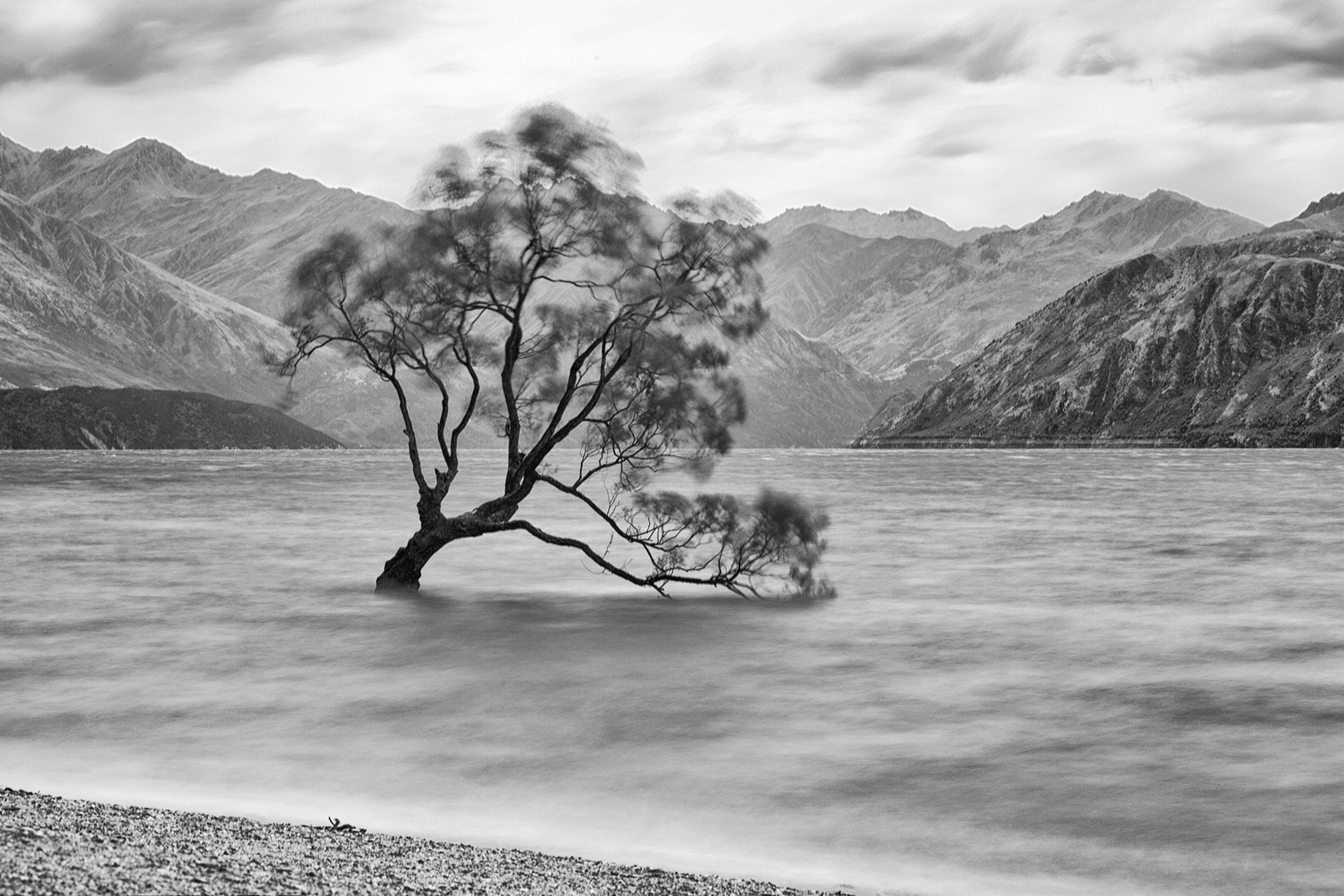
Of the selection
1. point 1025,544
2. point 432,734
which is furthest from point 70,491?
point 432,734

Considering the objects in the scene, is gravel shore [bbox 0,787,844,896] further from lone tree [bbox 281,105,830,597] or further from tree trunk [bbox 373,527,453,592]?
tree trunk [bbox 373,527,453,592]

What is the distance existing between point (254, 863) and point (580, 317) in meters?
28.3

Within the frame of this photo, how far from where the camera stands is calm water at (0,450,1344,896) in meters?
17.1

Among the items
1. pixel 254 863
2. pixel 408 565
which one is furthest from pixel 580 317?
pixel 254 863

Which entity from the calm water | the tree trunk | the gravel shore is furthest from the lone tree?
the gravel shore

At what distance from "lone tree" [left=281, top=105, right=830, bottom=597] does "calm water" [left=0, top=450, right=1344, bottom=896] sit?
334 cm

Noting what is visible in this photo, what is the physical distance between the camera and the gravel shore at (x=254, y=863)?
35.2 feet

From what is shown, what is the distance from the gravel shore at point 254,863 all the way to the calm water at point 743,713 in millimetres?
2097

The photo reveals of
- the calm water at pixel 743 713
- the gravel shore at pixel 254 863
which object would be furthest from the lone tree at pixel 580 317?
the gravel shore at pixel 254 863

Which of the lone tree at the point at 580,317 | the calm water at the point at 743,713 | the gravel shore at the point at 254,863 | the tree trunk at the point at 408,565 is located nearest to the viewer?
the gravel shore at the point at 254,863

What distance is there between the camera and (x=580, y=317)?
39031 mm

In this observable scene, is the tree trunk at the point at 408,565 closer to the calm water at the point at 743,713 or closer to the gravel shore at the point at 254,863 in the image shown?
the calm water at the point at 743,713

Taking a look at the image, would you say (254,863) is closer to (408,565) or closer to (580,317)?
(580,317)

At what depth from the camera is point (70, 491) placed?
132 m
